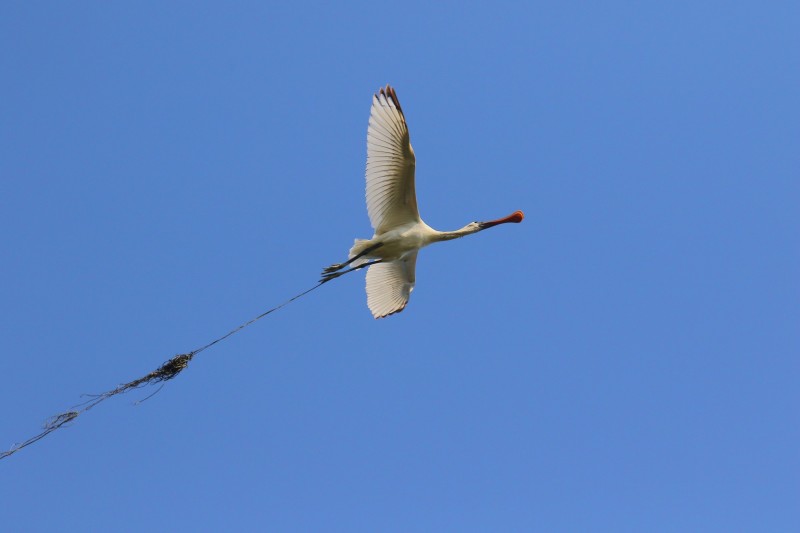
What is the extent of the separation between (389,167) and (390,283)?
7.01 feet

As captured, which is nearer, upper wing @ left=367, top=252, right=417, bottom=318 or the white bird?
the white bird

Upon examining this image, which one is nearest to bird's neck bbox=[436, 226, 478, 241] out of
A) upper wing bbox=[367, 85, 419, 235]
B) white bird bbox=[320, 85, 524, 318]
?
white bird bbox=[320, 85, 524, 318]

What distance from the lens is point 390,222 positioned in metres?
11.2

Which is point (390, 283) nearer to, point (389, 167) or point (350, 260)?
point (350, 260)

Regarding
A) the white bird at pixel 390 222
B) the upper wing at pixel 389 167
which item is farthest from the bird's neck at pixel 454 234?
the upper wing at pixel 389 167

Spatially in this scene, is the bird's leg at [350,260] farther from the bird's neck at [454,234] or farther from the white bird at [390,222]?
the bird's neck at [454,234]

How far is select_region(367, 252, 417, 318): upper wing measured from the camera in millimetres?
11953

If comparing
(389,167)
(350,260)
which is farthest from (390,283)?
(389,167)

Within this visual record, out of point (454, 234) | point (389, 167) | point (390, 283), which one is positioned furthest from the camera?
point (390, 283)

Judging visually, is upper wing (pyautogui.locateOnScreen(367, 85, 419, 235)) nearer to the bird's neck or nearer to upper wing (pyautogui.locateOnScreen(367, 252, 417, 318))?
the bird's neck

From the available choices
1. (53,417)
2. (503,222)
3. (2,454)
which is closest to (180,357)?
(53,417)

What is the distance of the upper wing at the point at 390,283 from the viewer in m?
12.0

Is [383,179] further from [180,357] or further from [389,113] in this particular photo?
[180,357]

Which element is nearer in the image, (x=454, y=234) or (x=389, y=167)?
(x=389, y=167)
